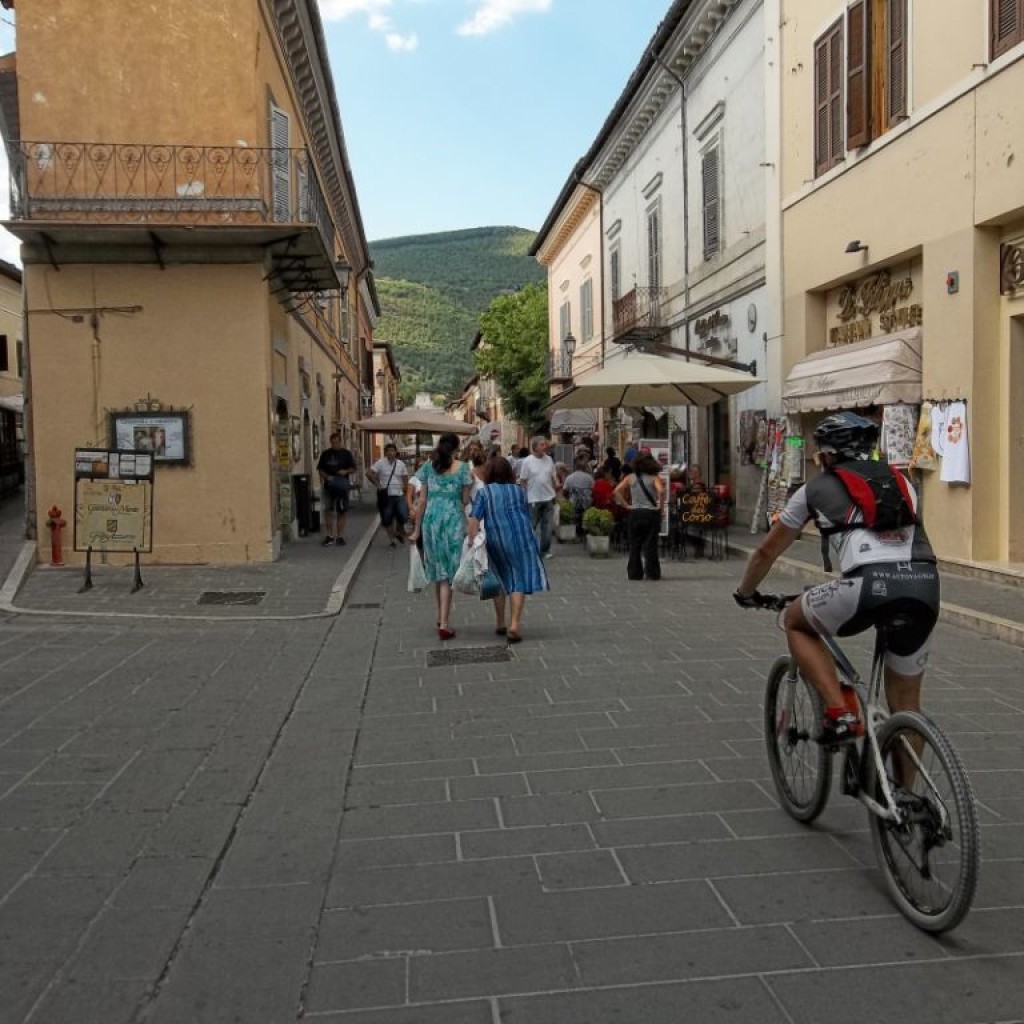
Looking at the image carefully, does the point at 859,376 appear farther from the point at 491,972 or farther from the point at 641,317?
the point at 641,317

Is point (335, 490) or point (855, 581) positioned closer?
point (855, 581)

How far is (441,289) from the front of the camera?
110 meters

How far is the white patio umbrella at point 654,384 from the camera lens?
48.2ft

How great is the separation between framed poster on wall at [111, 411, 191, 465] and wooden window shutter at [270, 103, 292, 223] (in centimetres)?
298

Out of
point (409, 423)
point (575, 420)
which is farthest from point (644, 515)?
point (575, 420)

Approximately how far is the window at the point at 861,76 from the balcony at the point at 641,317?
9.43m

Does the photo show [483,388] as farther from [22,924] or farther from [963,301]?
[22,924]

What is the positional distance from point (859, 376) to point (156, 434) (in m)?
8.70

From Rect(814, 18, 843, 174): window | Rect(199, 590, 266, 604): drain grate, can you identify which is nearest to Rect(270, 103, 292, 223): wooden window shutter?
Rect(199, 590, 266, 604): drain grate

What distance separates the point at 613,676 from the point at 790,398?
9.64 metres

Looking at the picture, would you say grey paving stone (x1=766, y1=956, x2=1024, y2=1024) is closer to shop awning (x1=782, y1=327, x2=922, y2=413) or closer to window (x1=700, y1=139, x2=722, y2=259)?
shop awning (x1=782, y1=327, x2=922, y2=413)

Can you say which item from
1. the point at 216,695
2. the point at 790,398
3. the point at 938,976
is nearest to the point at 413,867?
the point at 938,976

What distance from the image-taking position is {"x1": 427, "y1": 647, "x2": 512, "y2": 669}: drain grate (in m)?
7.66

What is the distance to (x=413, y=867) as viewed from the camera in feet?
12.5
